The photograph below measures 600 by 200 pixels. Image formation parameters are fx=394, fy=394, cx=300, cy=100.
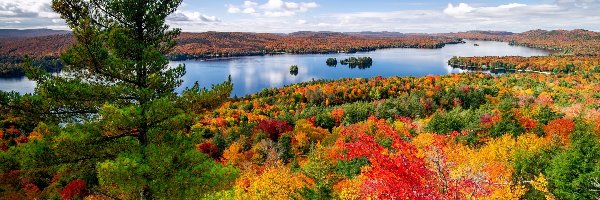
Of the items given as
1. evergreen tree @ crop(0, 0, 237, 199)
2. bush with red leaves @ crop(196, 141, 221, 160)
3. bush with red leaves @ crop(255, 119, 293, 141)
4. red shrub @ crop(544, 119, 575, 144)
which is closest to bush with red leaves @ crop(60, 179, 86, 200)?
bush with red leaves @ crop(196, 141, 221, 160)

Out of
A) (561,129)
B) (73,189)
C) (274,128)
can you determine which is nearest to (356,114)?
(274,128)

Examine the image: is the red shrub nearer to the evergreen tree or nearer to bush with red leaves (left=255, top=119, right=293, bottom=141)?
bush with red leaves (left=255, top=119, right=293, bottom=141)

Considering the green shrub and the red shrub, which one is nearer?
the red shrub

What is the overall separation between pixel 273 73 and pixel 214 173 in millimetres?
178627

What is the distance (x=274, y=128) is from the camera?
7869cm

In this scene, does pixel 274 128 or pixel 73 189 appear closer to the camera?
pixel 73 189

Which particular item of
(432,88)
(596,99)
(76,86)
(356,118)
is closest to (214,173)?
(76,86)

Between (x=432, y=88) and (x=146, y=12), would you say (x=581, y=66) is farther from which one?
(x=146, y=12)

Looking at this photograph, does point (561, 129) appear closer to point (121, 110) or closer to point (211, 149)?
point (211, 149)

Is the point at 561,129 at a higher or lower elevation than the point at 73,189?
higher

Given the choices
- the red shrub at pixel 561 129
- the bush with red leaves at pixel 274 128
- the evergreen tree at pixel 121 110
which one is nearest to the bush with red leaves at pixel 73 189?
the evergreen tree at pixel 121 110

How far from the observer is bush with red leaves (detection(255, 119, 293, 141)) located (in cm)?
7612

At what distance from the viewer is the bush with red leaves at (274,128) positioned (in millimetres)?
76125

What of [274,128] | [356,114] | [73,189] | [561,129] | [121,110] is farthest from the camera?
[356,114]
